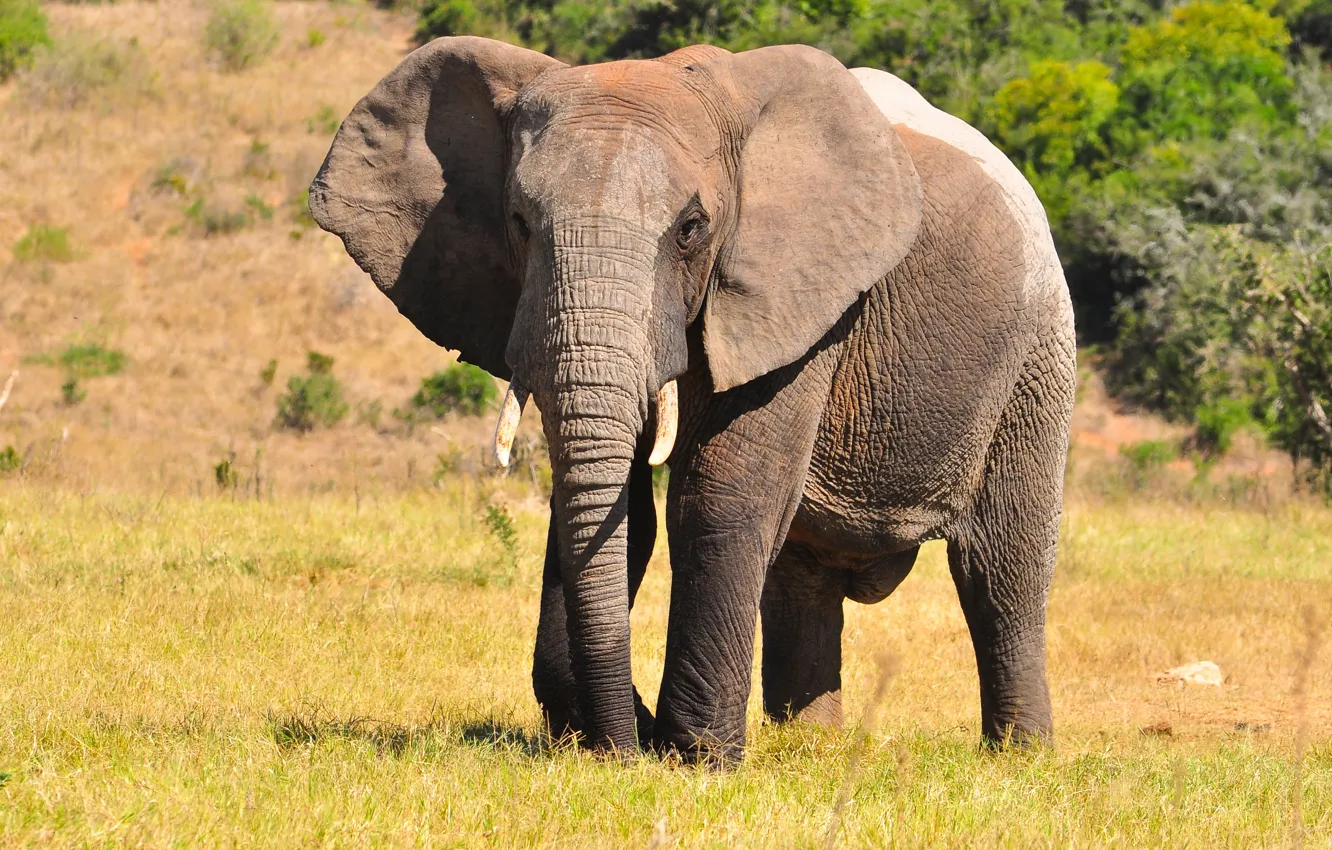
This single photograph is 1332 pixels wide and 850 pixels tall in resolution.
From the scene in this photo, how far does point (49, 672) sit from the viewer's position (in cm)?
642

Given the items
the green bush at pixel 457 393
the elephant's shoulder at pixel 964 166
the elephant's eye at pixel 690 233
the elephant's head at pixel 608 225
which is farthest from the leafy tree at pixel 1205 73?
the elephant's eye at pixel 690 233

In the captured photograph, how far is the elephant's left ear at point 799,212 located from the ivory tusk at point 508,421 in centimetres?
63

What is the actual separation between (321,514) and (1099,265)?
2177cm

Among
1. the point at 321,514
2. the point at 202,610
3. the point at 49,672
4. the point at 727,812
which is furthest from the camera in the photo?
the point at 321,514

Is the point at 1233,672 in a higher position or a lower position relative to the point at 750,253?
lower

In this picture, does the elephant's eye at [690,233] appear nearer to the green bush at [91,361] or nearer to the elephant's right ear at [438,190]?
the elephant's right ear at [438,190]

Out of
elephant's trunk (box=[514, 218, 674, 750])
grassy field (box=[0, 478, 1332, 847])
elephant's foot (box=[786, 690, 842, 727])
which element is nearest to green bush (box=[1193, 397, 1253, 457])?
grassy field (box=[0, 478, 1332, 847])

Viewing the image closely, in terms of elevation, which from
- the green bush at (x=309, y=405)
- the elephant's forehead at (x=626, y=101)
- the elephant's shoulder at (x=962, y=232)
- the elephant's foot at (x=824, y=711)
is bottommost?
the green bush at (x=309, y=405)

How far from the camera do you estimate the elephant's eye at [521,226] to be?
4852 mm

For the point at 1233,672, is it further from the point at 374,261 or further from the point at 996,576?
the point at 374,261

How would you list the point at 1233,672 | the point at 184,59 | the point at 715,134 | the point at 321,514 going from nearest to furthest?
the point at 715,134 < the point at 1233,672 < the point at 321,514 < the point at 184,59

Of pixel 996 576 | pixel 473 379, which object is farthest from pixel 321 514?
pixel 473 379

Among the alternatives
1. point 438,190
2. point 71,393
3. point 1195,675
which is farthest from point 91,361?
point 438,190

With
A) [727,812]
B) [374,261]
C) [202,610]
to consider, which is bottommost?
[202,610]
